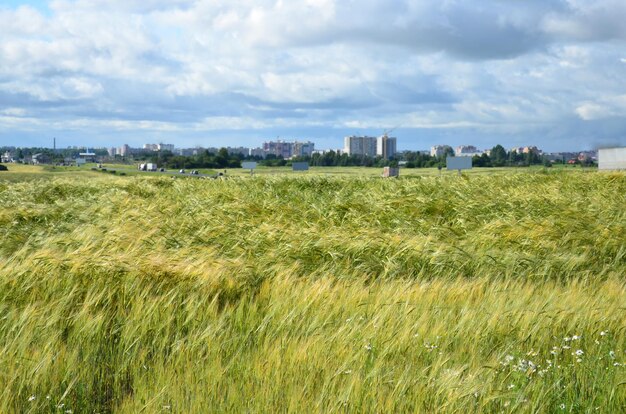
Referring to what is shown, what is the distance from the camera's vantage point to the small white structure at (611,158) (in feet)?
115

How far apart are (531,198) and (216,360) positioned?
9552 mm

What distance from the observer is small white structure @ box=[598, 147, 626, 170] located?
34.9 meters

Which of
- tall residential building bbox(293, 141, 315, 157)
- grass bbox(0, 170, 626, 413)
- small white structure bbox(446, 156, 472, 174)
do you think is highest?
tall residential building bbox(293, 141, 315, 157)

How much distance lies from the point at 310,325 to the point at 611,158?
35979mm

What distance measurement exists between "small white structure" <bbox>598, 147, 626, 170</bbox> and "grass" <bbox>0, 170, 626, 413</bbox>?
2918 centimetres

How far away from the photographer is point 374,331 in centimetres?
394

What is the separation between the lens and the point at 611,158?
1409 inches

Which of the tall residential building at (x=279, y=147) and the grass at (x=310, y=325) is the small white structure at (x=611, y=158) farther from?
the tall residential building at (x=279, y=147)

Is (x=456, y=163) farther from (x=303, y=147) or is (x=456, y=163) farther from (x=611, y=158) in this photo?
(x=303, y=147)

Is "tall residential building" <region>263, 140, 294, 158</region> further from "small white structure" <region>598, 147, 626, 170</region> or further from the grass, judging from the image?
the grass

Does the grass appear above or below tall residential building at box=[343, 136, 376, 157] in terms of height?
below

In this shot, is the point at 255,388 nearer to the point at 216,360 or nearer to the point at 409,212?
the point at 216,360

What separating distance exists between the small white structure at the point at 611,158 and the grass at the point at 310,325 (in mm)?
29179

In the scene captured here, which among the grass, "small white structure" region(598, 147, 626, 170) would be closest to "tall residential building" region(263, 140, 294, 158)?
"small white structure" region(598, 147, 626, 170)
